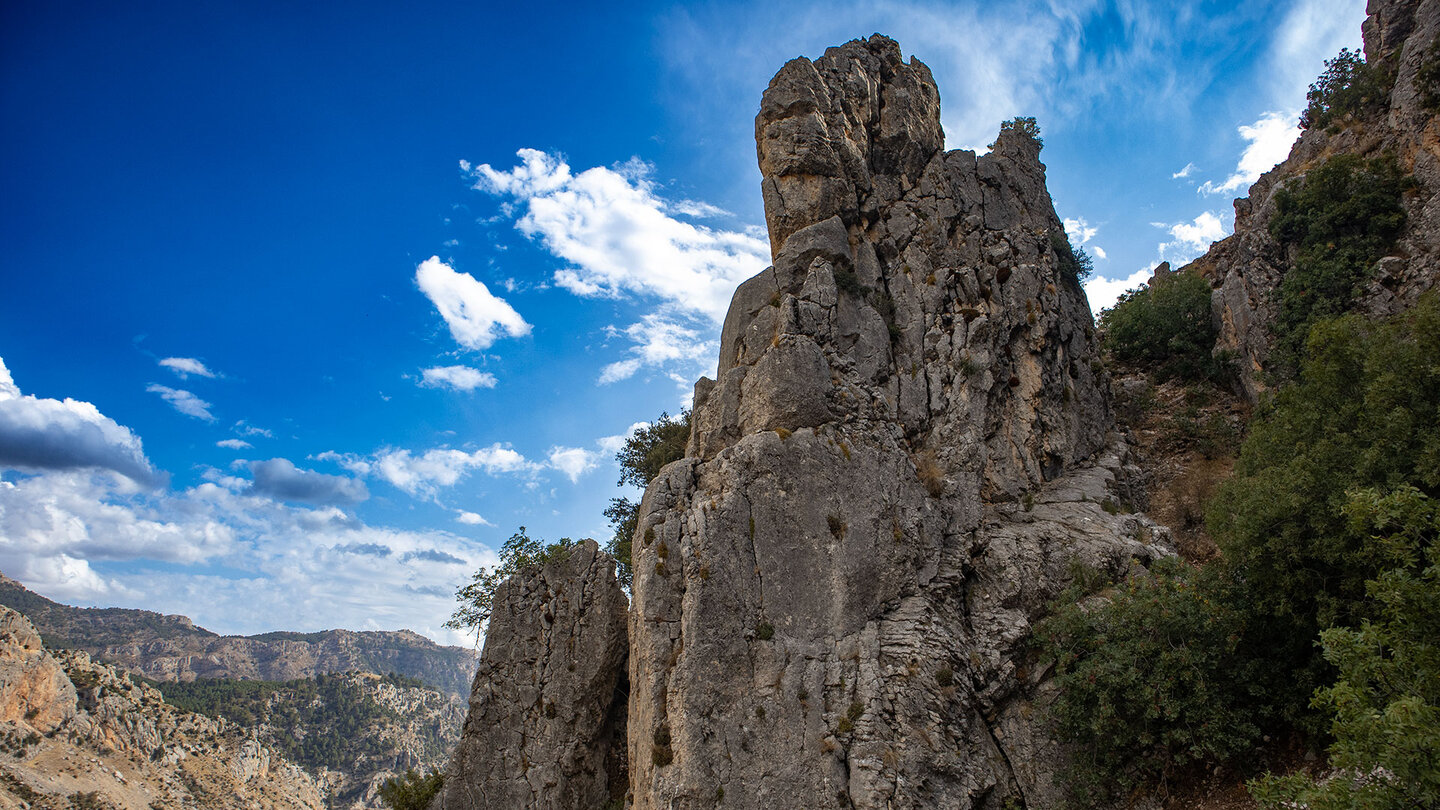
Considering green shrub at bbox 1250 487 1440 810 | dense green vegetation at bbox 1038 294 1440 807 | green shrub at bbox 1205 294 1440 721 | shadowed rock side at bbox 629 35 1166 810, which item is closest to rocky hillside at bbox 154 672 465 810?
shadowed rock side at bbox 629 35 1166 810

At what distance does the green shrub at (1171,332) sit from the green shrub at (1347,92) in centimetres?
1273

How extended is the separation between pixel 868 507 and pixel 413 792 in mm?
A: 22911

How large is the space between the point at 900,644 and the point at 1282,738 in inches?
425

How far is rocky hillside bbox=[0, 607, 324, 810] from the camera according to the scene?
85500 millimetres

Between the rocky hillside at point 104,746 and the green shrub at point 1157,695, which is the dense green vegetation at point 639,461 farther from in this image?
the rocky hillside at point 104,746

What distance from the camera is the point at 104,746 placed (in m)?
96.2

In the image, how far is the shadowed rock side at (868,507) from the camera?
2075 cm

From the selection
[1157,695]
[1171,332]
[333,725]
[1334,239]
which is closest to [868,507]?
[1157,695]

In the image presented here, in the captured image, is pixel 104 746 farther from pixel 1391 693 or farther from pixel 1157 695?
A: pixel 1391 693

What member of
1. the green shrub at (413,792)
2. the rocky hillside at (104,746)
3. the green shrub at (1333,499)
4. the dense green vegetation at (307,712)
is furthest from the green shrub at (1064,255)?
the dense green vegetation at (307,712)

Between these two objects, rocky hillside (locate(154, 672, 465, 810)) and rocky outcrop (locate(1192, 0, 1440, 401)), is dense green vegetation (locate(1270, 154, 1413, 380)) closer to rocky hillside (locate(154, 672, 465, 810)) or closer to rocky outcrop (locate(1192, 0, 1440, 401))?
rocky outcrop (locate(1192, 0, 1440, 401))

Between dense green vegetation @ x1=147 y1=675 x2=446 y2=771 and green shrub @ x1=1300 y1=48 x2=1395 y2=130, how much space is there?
199m

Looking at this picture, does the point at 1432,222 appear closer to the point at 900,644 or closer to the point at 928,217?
the point at 928,217

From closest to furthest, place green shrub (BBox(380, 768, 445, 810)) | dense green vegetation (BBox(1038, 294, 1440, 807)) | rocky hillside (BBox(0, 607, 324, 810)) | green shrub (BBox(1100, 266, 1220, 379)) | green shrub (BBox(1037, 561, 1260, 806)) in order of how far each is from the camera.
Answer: dense green vegetation (BBox(1038, 294, 1440, 807)), green shrub (BBox(1037, 561, 1260, 806)), green shrub (BBox(380, 768, 445, 810)), green shrub (BBox(1100, 266, 1220, 379)), rocky hillside (BBox(0, 607, 324, 810))
